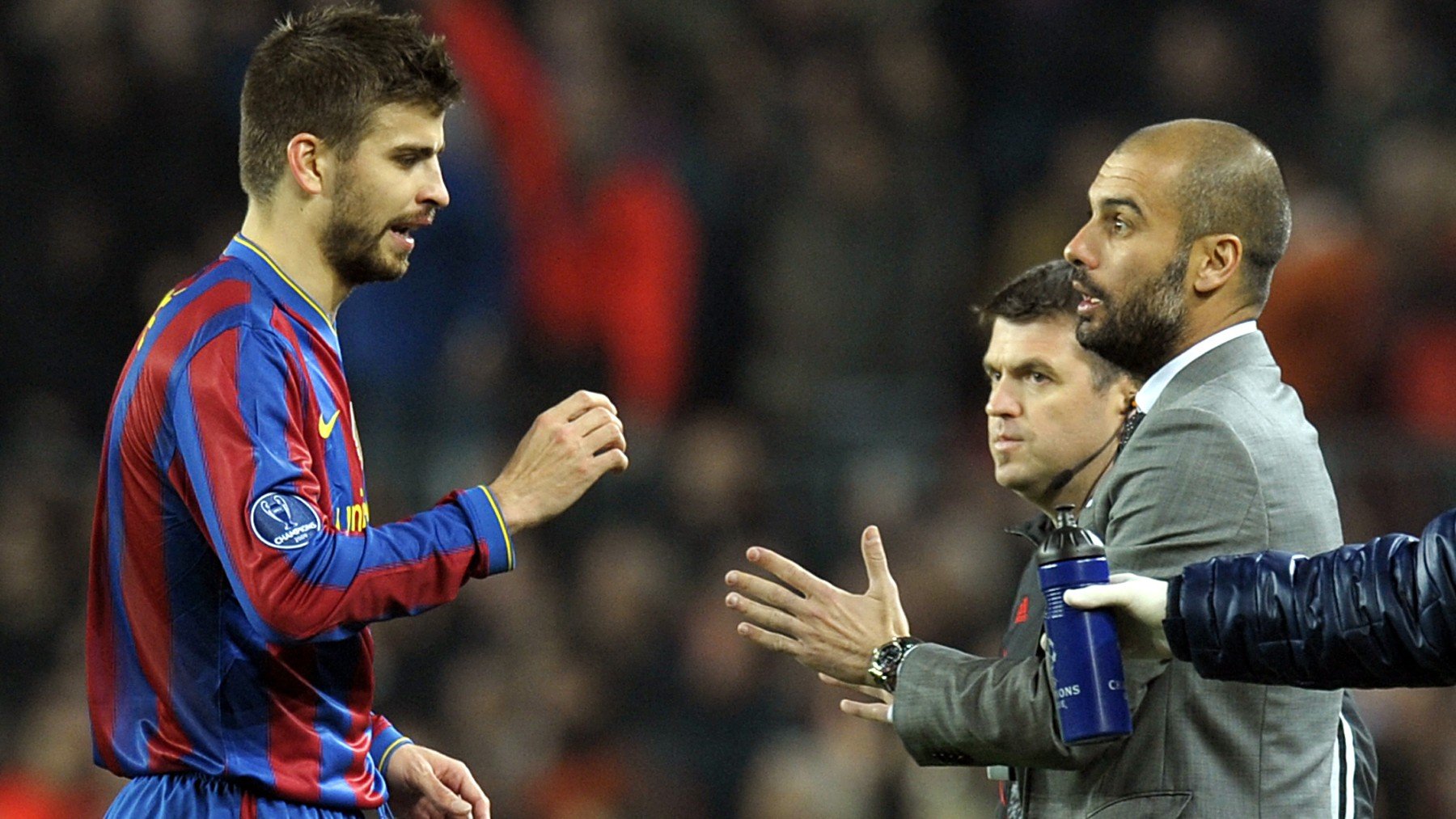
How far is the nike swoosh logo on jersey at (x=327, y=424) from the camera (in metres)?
3.06

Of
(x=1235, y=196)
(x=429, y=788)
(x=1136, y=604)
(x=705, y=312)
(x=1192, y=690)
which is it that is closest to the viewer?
(x=1136, y=604)

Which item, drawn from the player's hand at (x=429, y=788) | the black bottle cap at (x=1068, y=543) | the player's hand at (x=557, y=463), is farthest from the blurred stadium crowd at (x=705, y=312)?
the black bottle cap at (x=1068, y=543)

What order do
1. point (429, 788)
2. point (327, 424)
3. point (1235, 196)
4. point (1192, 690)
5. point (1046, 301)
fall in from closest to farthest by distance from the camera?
point (1192, 690) → point (327, 424) → point (1235, 196) → point (429, 788) → point (1046, 301)

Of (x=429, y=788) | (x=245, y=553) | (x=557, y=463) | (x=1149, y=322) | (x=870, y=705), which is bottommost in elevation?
(x=429, y=788)

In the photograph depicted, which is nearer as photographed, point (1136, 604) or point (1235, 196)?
point (1136, 604)

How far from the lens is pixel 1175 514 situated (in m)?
2.95

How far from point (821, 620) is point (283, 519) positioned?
882 mm

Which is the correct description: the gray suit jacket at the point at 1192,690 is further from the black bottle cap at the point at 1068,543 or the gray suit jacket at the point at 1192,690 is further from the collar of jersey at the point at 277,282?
the collar of jersey at the point at 277,282

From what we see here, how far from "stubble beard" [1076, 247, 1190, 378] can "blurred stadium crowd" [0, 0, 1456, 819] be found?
3656mm

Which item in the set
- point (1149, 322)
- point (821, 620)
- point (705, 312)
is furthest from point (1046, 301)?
point (705, 312)

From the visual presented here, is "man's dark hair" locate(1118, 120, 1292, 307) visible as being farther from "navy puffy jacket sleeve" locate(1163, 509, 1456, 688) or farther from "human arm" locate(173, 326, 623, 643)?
"human arm" locate(173, 326, 623, 643)

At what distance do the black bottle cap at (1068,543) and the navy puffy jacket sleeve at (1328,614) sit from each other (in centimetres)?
12

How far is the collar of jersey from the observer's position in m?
3.10

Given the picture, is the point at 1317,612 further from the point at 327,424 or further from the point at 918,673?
the point at 327,424
